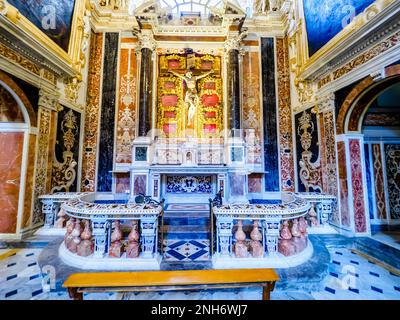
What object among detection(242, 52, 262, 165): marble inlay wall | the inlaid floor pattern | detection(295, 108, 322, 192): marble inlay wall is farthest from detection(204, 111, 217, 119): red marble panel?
the inlaid floor pattern

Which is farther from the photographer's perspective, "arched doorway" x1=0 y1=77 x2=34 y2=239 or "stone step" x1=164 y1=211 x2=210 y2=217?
"stone step" x1=164 y1=211 x2=210 y2=217

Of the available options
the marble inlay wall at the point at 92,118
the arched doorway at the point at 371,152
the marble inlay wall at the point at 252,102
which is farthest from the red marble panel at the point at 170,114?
the arched doorway at the point at 371,152

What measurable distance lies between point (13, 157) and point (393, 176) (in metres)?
8.85

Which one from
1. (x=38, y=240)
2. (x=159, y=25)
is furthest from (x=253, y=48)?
(x=38, y=240)

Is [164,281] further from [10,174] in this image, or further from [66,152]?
[66,152]

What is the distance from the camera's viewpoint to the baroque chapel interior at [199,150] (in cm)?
274

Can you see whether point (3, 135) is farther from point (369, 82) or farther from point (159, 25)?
point (369, 82)

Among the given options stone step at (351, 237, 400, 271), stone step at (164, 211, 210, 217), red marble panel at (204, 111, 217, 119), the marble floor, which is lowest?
Answer: the marble floor

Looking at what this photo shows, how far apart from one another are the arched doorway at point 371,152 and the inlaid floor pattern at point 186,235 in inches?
127

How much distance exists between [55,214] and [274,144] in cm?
654

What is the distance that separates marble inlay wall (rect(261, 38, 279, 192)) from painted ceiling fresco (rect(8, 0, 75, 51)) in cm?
600

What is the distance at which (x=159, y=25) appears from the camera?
6699mm

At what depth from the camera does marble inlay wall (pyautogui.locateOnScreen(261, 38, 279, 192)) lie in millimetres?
6621

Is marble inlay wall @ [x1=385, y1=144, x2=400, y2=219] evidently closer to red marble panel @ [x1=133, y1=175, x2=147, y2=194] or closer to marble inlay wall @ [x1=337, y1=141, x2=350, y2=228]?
marble inlay wall @ [x1=337, y1=141, x2=350, y2=228]
